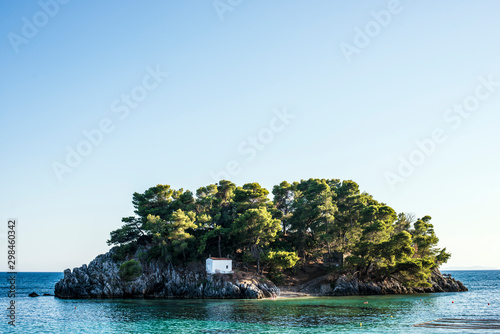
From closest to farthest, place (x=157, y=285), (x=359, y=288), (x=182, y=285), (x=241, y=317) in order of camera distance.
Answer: (x=241, y=317)
(x=182, y=285)
(x=157, y=285)
(x=359, y=288)

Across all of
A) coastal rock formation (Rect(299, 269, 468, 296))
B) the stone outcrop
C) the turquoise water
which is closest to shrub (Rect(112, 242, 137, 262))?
the turquoise water

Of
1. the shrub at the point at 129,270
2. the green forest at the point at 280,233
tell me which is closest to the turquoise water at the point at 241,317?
the shrub at the point at 129,270

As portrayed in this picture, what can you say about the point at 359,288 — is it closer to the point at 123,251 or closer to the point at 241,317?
the point at 241,317

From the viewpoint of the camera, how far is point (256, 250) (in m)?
77.4

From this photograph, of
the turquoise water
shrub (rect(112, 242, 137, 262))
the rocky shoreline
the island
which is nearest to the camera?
the turquoise water

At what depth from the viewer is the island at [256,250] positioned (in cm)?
7275

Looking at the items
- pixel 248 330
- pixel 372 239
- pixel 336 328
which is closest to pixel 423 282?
pixel 372 239

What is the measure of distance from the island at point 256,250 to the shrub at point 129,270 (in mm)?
171

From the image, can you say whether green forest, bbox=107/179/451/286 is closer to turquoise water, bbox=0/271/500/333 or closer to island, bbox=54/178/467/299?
island, bbox=54/178/467/299

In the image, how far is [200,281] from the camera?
7212cm

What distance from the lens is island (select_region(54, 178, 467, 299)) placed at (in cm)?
7275

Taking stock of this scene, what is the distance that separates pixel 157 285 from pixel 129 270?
219 inches

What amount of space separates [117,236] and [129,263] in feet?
32.0

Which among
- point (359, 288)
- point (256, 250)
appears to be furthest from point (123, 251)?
point (359, 288)
